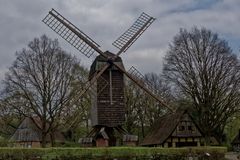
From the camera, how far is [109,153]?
29.8 meters

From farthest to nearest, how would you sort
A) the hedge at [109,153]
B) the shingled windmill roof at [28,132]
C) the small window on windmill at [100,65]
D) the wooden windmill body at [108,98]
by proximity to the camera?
the shingled windmill roof at [28,132]
the small window on windmill at [100,65]
the wooden windmill body at [108,98]
the hedge at [109,153]

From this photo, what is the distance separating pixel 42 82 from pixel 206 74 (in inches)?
639

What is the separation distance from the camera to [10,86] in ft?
147

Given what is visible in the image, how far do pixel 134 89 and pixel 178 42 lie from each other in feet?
46.9

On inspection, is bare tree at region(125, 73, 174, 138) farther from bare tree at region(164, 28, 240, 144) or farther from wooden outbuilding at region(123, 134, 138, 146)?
wooden outbuilding at region(123, 134, 138, 146)

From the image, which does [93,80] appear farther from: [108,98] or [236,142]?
[236,142]

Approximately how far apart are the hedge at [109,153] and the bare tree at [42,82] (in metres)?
14.8

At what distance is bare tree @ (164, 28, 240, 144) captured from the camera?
44094 millimetres

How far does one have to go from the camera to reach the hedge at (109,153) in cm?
2788

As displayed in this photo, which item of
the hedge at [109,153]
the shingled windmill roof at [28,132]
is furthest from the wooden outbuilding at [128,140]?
the shingled windmill roof at [28,132]

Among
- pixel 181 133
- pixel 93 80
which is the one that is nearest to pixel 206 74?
pixel 181 133

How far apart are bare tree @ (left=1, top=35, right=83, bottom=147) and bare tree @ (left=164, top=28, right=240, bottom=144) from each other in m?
10.9

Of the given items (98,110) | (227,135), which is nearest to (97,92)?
(98,110)

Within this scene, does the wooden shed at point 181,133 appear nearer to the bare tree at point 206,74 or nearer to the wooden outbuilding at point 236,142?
the bare tree at point 206,74
